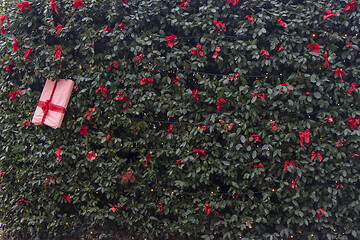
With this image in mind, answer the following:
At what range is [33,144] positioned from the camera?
3.17m

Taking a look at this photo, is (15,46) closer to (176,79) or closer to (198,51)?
(176,79)

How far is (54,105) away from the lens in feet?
9.89

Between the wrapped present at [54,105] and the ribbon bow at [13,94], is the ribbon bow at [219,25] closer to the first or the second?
the wrapped present at [54,105]

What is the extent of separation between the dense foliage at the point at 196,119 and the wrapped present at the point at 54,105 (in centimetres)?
8

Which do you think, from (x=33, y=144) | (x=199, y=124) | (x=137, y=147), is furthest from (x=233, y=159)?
(x=33, y=144)

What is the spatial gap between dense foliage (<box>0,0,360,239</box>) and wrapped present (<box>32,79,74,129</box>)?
0.08 meters

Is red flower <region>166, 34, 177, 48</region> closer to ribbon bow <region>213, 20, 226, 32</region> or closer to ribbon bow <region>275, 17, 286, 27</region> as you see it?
ribbon bow <region>213, 20, 226, 32</region>

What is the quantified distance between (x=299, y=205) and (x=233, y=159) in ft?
2.52

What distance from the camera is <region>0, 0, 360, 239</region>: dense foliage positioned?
264cm

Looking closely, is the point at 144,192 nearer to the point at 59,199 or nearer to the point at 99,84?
the point at 59,199

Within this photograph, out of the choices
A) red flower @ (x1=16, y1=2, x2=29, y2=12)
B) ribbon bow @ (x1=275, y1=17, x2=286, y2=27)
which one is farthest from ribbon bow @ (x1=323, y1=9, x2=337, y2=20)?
red flower @ (x1=16, y1=2, x2=29, y2=12)

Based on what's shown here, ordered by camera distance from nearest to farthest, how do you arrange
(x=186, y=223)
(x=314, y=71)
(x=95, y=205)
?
(x=314, y=71) → (x=186, y=223) → (x=95, y=205)

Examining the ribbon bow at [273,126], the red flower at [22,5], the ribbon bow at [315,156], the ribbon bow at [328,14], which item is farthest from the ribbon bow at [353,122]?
the red flower at [22,5]

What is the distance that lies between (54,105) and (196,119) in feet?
4.84
